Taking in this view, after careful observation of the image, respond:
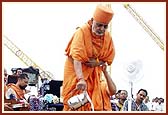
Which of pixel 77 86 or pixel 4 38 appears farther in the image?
pixel 4 38

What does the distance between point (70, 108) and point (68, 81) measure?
0.68 feet

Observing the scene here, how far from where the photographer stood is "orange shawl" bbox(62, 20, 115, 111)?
18.0 feet

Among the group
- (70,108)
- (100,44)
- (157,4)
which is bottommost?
(70,108)

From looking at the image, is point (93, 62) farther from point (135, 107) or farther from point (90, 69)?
point (135, 107)

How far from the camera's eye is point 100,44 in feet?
18.3

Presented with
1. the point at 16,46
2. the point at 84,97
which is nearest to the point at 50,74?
the point at 16,46

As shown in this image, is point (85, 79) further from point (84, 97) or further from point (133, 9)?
point (133, 9)

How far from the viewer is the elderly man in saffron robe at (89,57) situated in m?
5.48

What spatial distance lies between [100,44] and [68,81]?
37 centimetres

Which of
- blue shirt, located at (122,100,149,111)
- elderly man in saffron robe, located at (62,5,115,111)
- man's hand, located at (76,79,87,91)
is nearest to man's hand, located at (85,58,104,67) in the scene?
elderly man in saffron robe, located at (62,5,115,111)

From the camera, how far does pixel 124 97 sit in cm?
592

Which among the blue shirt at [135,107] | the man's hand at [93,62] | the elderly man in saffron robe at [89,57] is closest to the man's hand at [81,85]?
the elderly man in saffron robe at [89,57]

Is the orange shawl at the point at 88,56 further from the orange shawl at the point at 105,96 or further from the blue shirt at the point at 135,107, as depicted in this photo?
the blue shirt at the point at 135,107

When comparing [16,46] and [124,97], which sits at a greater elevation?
[16,46]
